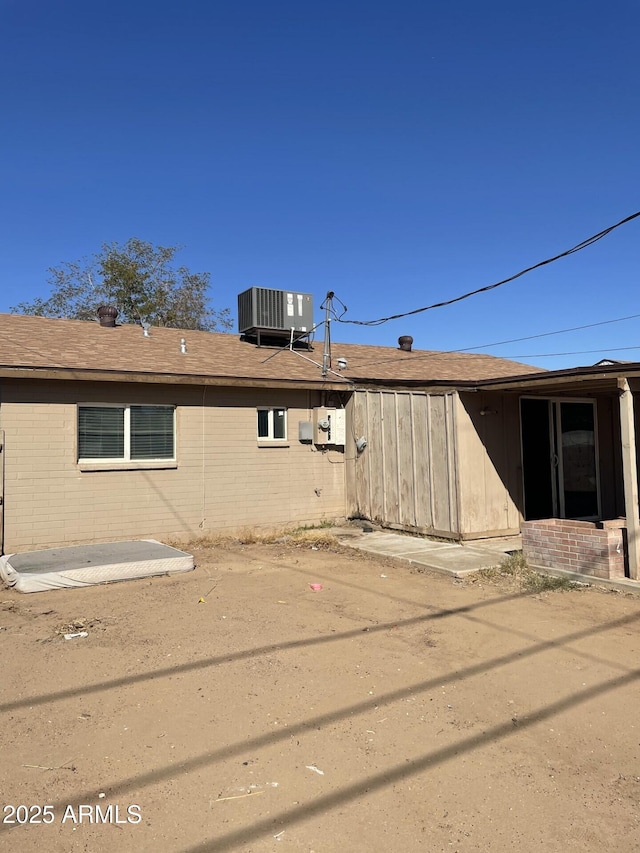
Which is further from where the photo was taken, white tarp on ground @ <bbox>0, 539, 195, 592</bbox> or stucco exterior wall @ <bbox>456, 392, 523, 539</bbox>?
stucco exterior wall @ <bbox>456, 392, 523, 539</bbox>

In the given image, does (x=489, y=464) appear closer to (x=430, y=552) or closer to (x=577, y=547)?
(x=430, y=552)

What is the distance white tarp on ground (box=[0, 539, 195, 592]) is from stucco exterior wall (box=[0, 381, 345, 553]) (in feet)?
2.61

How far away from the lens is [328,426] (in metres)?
12.4

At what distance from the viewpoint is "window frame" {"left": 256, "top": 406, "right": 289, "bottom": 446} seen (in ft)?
38.9

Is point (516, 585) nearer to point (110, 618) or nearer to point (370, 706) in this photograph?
point (370, 706)

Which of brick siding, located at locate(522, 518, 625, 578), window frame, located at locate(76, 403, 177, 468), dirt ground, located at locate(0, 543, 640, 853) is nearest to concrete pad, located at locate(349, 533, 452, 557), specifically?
brick siding, located at locate(522, 518, 625, 578)

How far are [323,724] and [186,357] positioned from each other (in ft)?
30.6

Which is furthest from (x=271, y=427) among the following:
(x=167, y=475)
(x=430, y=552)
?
(x=430, y=552)

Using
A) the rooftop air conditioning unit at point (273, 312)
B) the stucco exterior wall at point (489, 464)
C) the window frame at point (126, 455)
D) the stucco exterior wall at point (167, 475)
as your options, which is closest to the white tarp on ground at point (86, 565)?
the stucco exterior wall at point (167, 475)

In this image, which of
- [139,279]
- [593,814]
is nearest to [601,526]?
[593,814]

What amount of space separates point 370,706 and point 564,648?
6.89 ft

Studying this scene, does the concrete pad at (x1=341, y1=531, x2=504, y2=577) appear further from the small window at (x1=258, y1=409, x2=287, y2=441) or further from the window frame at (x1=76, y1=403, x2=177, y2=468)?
the window frame at (x1=76, y1=403, x2=177, y2=468)

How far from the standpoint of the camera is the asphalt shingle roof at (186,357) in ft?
33.3

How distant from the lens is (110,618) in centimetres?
627
